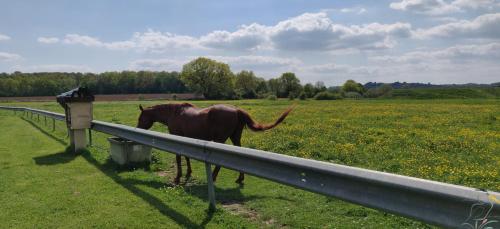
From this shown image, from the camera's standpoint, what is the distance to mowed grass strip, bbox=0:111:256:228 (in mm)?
5191

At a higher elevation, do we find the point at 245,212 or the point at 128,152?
the point at 128,152

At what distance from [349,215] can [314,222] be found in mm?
615

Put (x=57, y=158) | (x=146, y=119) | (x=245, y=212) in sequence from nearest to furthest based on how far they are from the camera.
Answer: (x=245, y=212)
(x=146, y=119)
(x=57, y=158)

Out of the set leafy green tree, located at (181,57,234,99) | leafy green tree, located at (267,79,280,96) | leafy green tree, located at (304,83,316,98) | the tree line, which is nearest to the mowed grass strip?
the tree line

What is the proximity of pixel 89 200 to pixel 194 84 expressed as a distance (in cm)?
9535

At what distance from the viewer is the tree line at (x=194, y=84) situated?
10012 centimetres

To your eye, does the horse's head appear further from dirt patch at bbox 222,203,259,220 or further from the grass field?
dirt patch at bbox 222,203,259,220

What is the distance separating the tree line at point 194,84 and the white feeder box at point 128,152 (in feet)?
260

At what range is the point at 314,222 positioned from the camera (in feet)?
17.0

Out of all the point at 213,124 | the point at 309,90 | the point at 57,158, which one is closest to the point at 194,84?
the point at 309,90

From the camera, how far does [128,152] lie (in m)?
8.98

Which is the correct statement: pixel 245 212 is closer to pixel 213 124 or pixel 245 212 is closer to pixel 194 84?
pixel 213 124

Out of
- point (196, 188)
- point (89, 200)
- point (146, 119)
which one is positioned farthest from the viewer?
point (146, 119)

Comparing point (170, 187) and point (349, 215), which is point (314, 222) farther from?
point (170, 187)
